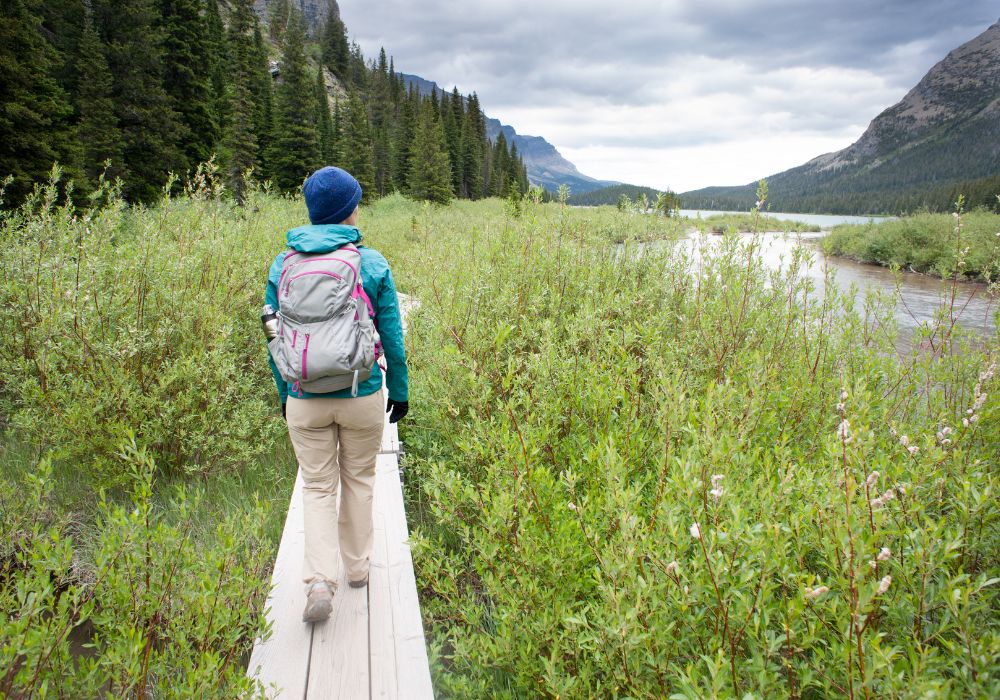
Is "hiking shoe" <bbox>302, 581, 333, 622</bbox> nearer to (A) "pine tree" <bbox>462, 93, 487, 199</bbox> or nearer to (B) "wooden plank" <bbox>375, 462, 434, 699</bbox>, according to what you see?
(B) "wooden plank" <bbox>375, 462, 434, 699</bbox>

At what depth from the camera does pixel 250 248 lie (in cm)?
722

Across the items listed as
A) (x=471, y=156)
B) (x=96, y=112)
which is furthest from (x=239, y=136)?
(x=471, y=156)

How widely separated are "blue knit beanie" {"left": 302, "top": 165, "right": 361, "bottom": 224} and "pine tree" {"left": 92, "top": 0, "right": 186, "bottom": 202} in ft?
86.9

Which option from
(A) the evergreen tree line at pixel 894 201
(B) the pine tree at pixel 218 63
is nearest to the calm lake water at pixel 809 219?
(A) the evergreen tree line at pixel 894 201

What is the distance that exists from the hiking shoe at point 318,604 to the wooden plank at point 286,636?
0.28ft

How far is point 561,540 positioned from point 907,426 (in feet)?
9.70

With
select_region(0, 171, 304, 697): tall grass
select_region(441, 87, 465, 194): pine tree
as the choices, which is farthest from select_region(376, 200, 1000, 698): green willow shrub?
select_region(441, 87, 465, 194): pine tree

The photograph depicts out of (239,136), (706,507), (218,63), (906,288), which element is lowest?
(706,507)

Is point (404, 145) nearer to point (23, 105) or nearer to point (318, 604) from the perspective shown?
point (23, 105)

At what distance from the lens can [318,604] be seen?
286 cm

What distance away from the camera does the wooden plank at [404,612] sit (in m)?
2.56

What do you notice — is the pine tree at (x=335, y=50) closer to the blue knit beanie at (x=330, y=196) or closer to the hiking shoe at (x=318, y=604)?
the blue knit beanie at (x=330, y=196)

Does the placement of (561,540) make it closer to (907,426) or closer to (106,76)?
(907,426)

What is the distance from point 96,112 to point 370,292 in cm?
2687
